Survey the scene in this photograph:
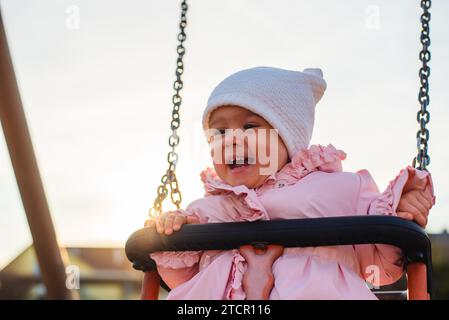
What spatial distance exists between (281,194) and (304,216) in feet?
0.22

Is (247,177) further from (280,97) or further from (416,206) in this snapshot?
(416,206)

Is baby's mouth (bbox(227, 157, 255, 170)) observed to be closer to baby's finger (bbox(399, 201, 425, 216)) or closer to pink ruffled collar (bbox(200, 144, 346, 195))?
pink ruffled collar (bbox(200, 144, 346, 195))

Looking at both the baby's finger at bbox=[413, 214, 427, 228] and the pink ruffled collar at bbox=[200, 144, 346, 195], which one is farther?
the pink ruffled collar at bbox=[200, 144, 346, 195]

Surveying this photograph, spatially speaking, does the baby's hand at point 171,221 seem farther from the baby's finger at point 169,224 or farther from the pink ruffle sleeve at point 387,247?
the pink ruffle sleeve at point 387,247

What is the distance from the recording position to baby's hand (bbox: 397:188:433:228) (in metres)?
1.24

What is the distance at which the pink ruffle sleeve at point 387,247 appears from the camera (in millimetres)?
1247

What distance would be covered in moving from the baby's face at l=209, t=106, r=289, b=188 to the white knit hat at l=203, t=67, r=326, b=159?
0.02 meters

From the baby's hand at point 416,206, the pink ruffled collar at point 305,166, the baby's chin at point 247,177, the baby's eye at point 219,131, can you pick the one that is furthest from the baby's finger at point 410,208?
the baby's eye at point 219,131

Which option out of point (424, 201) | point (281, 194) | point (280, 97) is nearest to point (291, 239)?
point (281, 194)

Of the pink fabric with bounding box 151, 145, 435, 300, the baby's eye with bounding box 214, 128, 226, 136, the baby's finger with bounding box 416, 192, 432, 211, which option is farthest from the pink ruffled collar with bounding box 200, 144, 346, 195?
the baby's finger with bounding box 416, 192, 432, 211

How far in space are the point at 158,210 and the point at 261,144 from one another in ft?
0.95
